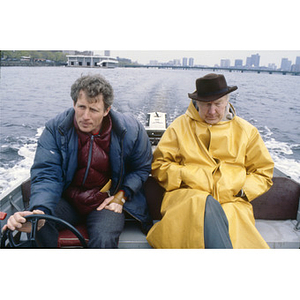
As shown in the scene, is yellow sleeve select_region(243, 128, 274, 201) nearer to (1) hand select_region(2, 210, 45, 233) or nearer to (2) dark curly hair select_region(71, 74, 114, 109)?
(2) dark curly hair select_region(71, 74, 114, 109)

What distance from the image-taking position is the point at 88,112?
1.62 metres

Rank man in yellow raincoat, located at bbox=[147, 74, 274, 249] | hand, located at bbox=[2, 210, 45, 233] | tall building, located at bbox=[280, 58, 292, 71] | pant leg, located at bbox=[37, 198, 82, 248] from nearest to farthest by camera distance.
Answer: hand, located at bbox=[2, 210, 45, 233] → pant leg, located at bbox=[37, 198, 82, 248] → man in yellow raincoat, located at bbox=[147, 74, 274, 249] → tall building, located at bbox=[280, 58, 292, 71]

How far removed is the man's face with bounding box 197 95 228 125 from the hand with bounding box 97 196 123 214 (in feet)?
2.53

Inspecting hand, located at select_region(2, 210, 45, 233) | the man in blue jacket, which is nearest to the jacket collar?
the man in blue jacket

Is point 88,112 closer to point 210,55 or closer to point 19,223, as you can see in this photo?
point 19,223

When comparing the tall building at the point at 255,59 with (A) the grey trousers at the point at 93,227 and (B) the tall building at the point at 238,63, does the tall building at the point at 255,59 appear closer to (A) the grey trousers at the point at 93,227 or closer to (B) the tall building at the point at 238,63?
(B) the tall building at the point at 238,63

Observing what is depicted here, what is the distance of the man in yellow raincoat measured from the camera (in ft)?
5.51

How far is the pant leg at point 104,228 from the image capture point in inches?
65.2

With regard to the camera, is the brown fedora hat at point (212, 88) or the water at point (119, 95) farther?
the water at point (119, 95)

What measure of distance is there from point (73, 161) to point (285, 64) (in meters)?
1.51

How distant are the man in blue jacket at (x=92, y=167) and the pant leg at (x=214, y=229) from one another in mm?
492

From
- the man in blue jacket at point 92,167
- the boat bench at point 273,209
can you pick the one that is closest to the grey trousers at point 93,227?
the man in blue jacket at point 92,167

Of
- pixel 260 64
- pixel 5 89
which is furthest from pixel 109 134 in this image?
pixel 260 64
